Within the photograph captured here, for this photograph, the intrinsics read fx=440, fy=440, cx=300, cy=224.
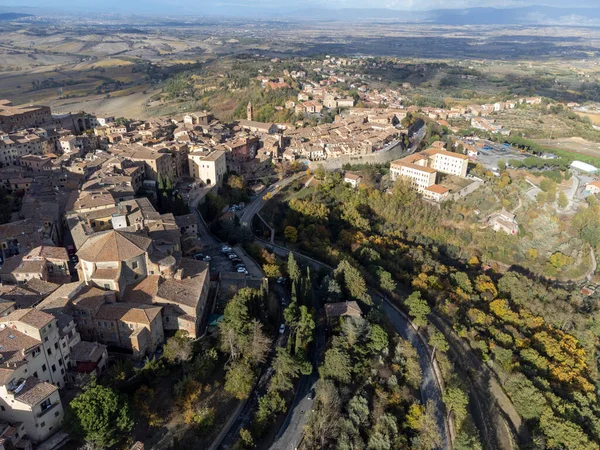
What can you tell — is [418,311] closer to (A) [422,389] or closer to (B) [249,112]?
(A) [422,389]

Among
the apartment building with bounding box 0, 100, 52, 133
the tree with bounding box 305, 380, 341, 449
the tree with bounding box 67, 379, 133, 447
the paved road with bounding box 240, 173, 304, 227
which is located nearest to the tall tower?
the paved road with bounding box 240, 173, 304, 227

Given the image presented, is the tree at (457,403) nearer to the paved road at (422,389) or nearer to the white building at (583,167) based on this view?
the paved road at (422,389)

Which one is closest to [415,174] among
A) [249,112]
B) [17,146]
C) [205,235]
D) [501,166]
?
[501,166]

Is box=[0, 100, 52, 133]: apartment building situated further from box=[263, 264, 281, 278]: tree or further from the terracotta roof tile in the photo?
box=[263, 264, 281, 278]: tree

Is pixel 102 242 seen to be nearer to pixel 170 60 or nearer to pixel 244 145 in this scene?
pixel 244 145

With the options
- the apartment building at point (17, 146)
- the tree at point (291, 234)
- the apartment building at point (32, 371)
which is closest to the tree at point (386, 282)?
the tree at point (291, 234)

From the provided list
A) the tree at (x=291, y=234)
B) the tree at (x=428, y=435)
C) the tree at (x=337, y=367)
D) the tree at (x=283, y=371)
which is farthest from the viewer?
the tree at (x=291, y=234)

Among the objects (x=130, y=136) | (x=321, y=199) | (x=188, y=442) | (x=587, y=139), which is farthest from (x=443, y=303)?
(x=587, y=139)
